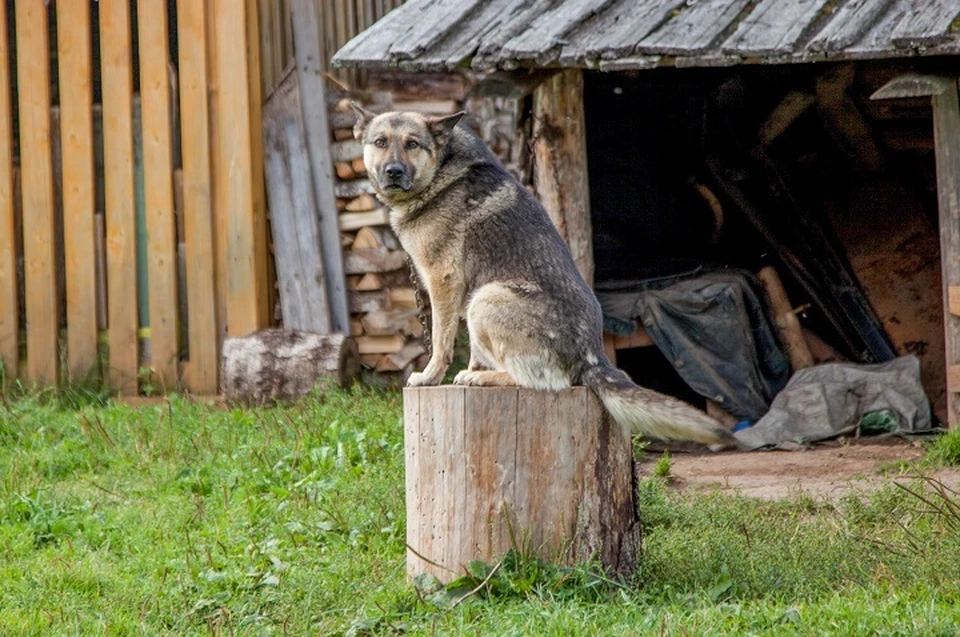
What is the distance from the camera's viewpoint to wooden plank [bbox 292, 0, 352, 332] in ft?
37.6

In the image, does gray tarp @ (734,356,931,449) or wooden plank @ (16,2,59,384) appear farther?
wooden plank @ (16,2,59,384)

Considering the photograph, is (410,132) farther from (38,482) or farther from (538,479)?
(38,482)

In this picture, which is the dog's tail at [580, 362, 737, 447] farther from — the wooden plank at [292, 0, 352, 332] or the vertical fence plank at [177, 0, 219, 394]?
the vertical fence plank at [177, 0, 219, 394]

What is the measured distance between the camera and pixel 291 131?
453 inches

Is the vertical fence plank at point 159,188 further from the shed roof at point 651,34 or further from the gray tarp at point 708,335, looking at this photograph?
the gray tarp at point 708,335

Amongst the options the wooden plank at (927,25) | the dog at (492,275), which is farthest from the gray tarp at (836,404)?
the dog at (492,275)

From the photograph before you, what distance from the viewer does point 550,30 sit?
9109 mm

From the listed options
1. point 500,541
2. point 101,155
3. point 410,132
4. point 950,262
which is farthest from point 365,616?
point 101,155

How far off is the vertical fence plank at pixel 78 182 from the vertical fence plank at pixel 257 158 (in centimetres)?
141

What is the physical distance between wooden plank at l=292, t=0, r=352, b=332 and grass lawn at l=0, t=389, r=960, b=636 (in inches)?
99.1

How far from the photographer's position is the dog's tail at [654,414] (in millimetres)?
5473

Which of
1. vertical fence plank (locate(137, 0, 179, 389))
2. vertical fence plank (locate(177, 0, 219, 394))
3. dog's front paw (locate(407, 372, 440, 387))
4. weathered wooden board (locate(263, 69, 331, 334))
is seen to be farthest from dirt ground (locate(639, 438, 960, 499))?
vertical fence plank (locate(137, 0, 179, 389))

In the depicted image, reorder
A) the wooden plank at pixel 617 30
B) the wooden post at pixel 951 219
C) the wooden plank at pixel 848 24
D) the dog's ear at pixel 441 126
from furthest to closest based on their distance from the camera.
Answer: the wooden post at pixel 951 219, the wooden plank at pixel 617 30, the wooden plank at pixel 848 24, the dog's ear at pixel 441 126

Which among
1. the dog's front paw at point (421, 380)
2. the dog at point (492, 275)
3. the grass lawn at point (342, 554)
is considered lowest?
the grass lawn at point (342, 554)
